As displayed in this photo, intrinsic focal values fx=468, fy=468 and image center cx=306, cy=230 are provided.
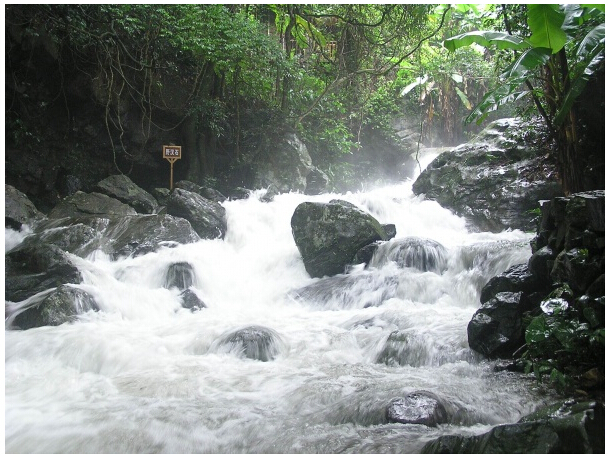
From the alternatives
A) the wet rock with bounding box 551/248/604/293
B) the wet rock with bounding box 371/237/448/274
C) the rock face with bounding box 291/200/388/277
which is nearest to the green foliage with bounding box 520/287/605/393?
the wet rock with bounding box 551/248/604/293

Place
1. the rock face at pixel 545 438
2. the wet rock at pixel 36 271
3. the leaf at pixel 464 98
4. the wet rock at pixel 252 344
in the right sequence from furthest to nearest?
1. the leaf at pixel 464 98
2. the wet rock at pixel 36 271
3. the wet rock at pixel 252 344
4. the rock face at pixel 545 438

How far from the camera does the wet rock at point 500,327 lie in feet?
10.2

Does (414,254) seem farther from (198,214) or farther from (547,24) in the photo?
(198,214)

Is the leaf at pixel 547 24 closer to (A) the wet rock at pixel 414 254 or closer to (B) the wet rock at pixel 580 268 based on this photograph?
(B) the wet rock at pixel 580 268

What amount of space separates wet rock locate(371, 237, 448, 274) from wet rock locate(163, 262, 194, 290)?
2197mm

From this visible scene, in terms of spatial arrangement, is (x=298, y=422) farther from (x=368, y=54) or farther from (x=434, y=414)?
(x=368, y=54)

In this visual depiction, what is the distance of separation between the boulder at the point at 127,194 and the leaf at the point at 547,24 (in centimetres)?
659

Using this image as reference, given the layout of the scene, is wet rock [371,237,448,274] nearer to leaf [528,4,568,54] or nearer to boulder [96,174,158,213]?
leaf [528,4,568,54]

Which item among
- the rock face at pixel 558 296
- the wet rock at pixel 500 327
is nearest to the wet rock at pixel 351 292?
the rock face at pixel 558 296

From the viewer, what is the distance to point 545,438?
167 cm

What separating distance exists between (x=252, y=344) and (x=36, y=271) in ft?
8.98

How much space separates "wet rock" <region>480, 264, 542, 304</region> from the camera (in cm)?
342

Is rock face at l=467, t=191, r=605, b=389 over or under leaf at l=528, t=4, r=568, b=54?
under

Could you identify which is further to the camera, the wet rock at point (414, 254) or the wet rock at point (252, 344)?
the wet rock at point (414, 254)
